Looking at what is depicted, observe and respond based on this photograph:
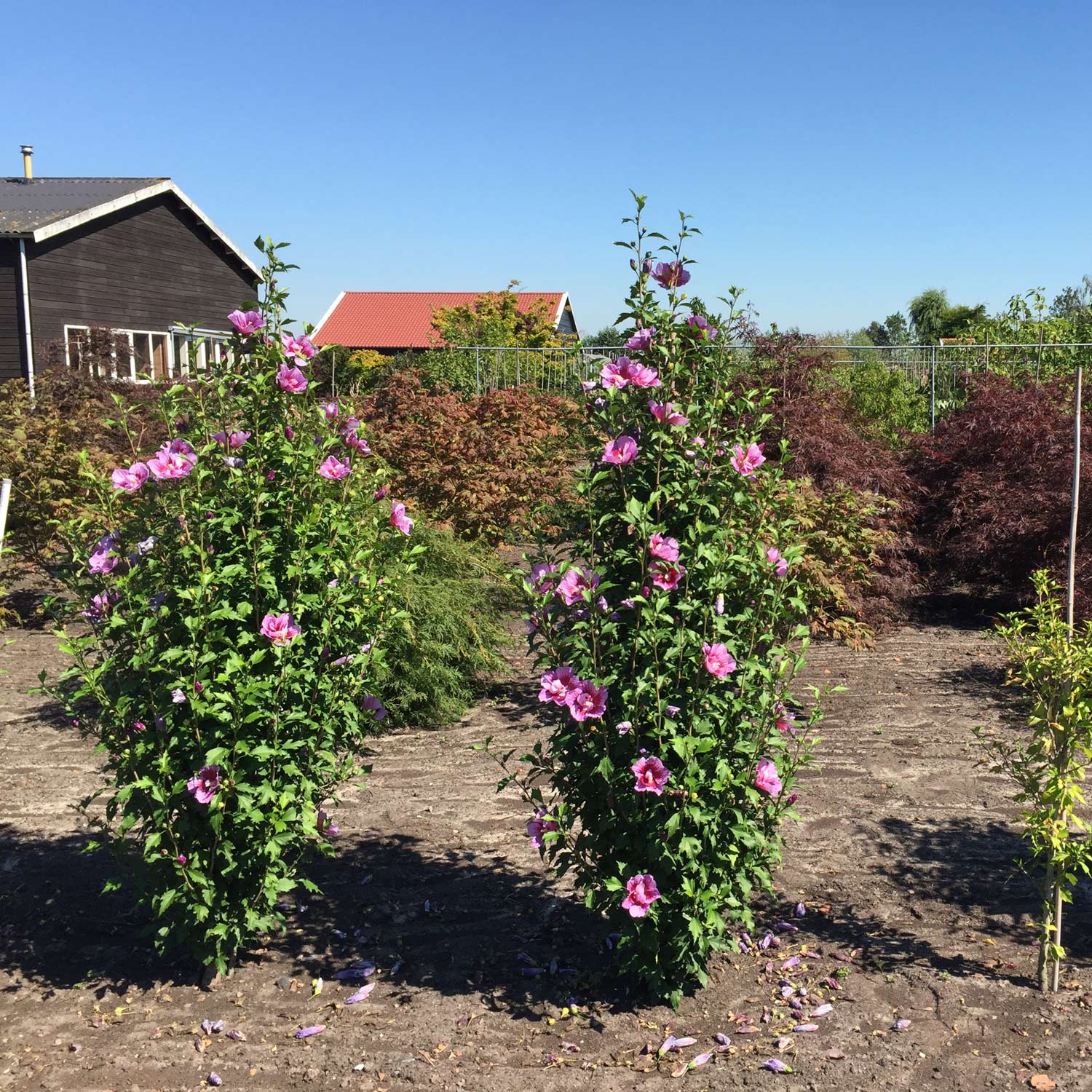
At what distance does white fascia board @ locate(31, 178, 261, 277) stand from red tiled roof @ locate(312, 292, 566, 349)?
725 inches

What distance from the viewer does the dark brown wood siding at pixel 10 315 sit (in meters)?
16.2

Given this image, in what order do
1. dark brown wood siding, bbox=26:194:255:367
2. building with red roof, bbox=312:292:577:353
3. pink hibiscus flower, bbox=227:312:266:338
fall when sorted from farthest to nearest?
building with red roof, bbox=312:292:577:353 < dark brown wood siding, bbox=26:194:255:367 < pink hibiscus flower, bbox=227:312:266:338

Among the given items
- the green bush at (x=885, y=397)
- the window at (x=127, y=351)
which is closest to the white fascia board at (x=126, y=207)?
the window at (x=127, y=351)

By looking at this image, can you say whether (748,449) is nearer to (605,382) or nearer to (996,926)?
(605,382)

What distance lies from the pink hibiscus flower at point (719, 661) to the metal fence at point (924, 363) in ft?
24.3

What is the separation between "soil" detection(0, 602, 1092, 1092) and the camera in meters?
2.88

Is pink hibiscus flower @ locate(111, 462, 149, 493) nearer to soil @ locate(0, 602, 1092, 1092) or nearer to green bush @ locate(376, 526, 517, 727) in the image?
soil @ locate(0, 602, 1092, 1092)

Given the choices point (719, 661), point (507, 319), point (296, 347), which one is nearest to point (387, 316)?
point (507, 319)

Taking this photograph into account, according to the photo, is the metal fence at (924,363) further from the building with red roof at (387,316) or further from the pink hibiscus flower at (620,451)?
the building with red roof at (387,316)

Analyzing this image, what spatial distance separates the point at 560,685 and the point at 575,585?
0.89 ft

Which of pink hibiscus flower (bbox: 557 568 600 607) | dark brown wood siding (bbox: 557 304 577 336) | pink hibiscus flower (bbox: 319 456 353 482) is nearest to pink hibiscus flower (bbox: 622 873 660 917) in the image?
pink hibiscus flower (bbox: 557 568 600 607)

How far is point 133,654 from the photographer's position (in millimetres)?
3039

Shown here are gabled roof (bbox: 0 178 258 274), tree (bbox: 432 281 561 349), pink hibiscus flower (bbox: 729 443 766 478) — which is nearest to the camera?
pink hibiscus flower (bbox: 729 443 766 478)

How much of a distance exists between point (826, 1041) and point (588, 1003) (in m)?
0.70
